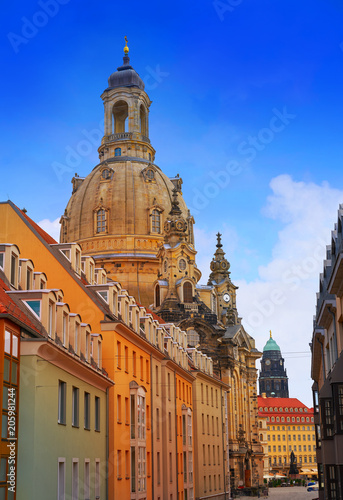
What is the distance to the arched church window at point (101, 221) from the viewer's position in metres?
104

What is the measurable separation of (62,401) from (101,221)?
7596cm

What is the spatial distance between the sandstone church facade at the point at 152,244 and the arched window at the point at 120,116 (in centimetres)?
23

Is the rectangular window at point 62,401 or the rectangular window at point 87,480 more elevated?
the rectangular window at point 62,401

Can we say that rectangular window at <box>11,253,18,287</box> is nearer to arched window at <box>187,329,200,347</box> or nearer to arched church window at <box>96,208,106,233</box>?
arched window at <box>187,329,200,347</box>

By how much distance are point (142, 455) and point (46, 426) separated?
1745 cm

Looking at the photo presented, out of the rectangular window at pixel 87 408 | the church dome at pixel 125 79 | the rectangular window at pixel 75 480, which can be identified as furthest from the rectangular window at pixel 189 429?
the church dome at pixel 125 79

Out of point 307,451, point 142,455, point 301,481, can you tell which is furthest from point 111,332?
point 307,451

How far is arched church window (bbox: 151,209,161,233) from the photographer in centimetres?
10394

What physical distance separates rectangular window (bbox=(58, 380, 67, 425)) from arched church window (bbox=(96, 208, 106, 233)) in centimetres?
7507

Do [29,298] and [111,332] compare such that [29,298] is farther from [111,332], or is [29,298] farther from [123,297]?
[123,297]

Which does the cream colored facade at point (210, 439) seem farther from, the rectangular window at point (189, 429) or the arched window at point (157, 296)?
the arched window at point (157, 296)

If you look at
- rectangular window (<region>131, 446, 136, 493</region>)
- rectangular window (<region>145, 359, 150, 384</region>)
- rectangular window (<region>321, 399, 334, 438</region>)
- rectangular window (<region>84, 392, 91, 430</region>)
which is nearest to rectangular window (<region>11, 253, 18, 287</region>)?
rectangular window (<region>84, 392, 91, 430</region>)

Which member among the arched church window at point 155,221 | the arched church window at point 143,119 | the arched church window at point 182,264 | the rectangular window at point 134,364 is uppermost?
the arched church window at point 143,119

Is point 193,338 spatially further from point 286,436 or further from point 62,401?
point 286,436
